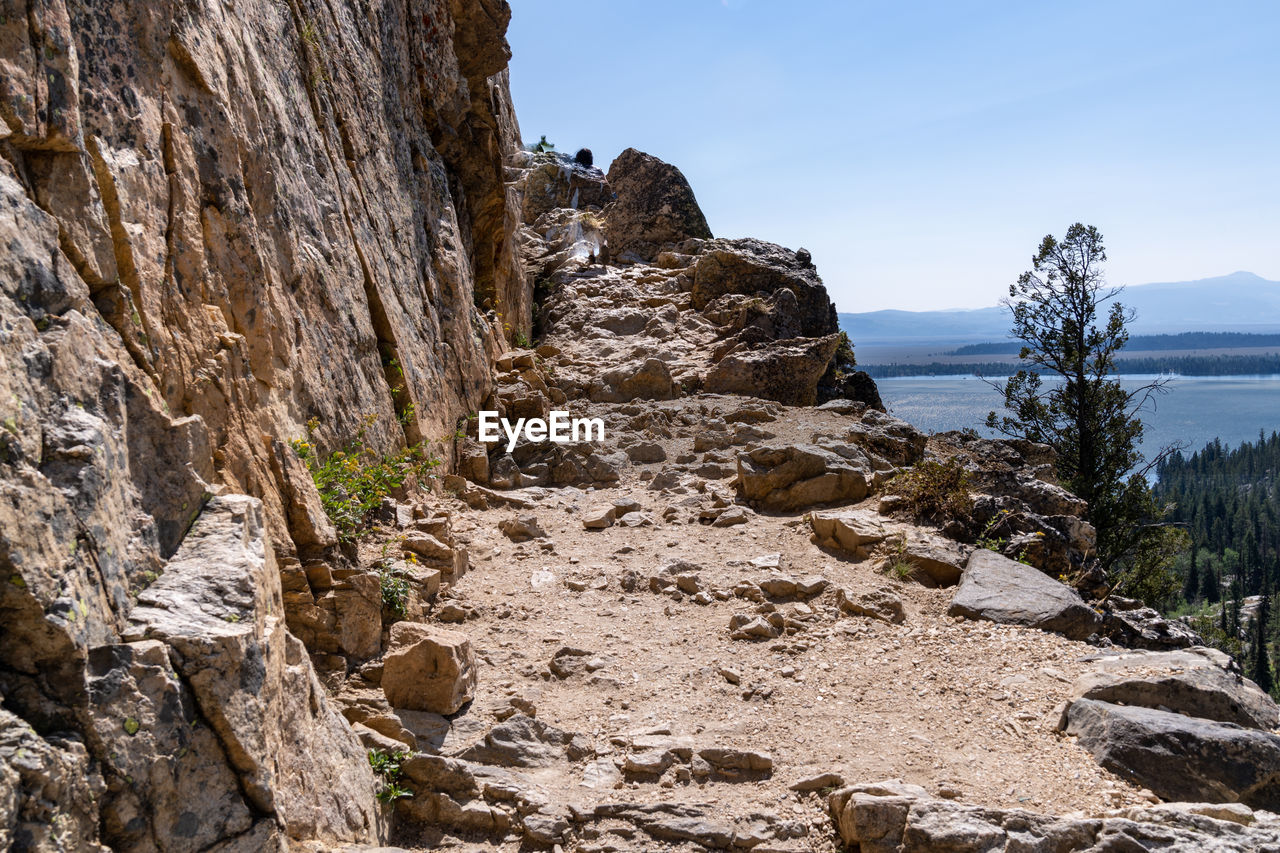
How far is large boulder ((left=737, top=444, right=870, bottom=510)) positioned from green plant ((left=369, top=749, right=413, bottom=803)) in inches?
258

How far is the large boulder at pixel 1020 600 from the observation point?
7.14 m

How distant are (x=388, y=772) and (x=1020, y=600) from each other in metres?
5.81

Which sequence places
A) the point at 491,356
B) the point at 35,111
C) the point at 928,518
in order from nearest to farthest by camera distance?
1. the point at 35,111
2. the point at 928,518
3. the point at 491,356

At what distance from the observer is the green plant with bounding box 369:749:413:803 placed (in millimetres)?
4398

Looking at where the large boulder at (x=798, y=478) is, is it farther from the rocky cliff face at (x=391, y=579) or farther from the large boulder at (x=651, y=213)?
the large boulder at (x=651, y=213)

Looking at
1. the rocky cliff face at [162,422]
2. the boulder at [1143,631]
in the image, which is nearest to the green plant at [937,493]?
the boulder at [1143,631]

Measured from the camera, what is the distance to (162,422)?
357 cm

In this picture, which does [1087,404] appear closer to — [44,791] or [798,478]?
[798,478]

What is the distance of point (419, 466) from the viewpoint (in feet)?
27.3

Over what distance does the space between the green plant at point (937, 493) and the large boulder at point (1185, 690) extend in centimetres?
297

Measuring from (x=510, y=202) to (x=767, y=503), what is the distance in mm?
9269

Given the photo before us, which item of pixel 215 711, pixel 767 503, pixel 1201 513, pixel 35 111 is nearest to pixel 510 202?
pixel 767 503

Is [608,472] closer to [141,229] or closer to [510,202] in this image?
[510,202]

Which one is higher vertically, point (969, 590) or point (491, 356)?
point (491, 356)
